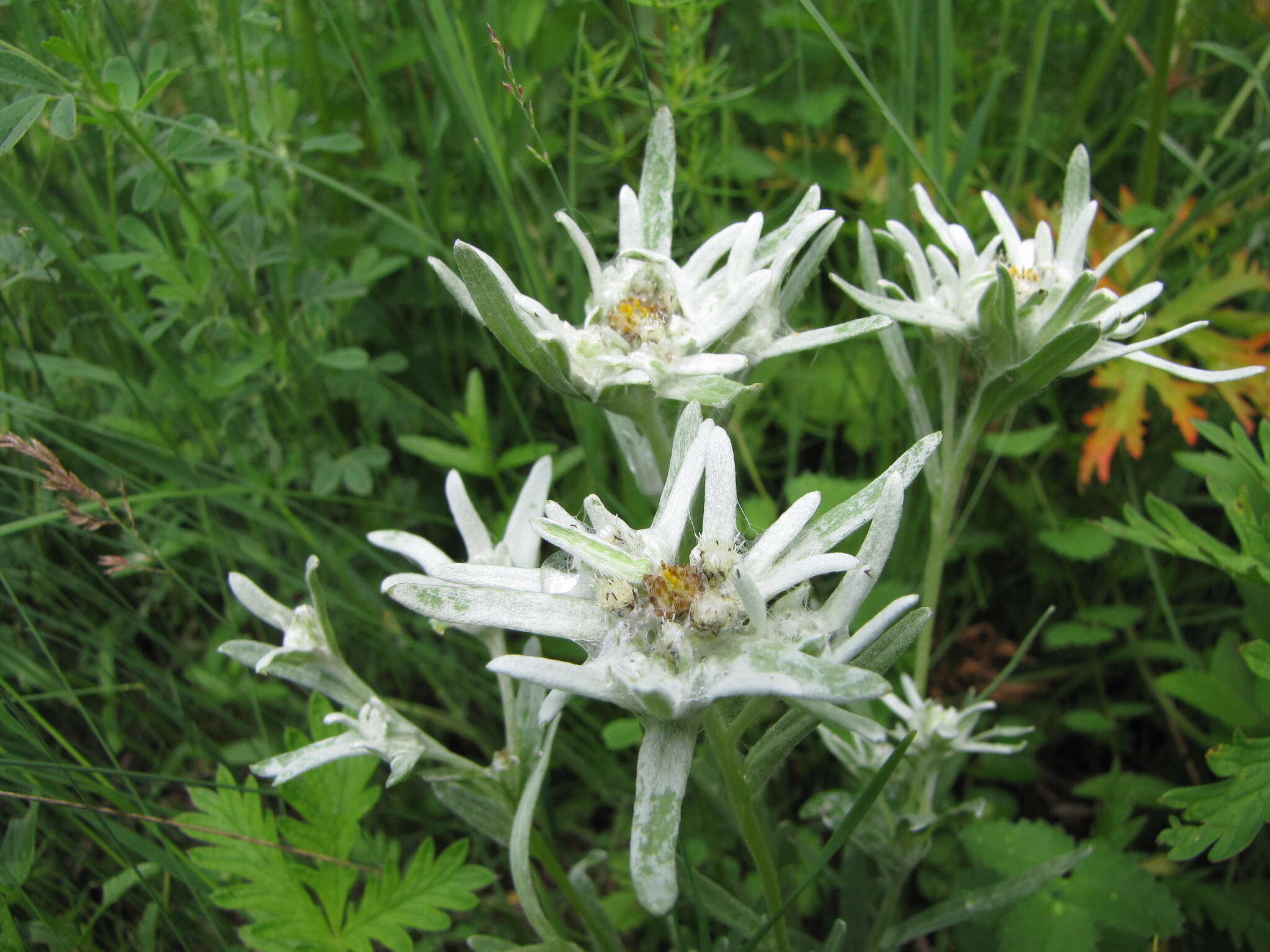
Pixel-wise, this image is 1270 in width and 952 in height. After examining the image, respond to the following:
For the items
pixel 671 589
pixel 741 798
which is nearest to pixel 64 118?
pixel 671 589

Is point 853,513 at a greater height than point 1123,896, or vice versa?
point 853,513

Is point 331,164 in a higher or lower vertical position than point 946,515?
higher

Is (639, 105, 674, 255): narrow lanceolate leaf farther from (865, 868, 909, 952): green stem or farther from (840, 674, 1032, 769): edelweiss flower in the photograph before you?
(865, 868, 909, 952): green stem

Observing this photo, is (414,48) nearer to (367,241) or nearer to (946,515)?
(367,241)

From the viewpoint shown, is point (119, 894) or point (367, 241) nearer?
point (119, 894)

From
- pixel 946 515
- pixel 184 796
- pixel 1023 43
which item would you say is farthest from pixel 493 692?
pixel 1023 43

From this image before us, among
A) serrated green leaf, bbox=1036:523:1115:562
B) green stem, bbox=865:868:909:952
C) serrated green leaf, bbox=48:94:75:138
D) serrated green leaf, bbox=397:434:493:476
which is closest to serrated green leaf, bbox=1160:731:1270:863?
green stem, bbox=865:868:909:952

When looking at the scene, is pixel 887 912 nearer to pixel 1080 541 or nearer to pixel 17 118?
pixel 1080 541

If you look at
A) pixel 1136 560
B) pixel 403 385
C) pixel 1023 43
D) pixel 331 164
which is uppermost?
pixel 1023 43

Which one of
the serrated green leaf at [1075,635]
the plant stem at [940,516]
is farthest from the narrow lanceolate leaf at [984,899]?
the serrated green leaf at [1075,635]
